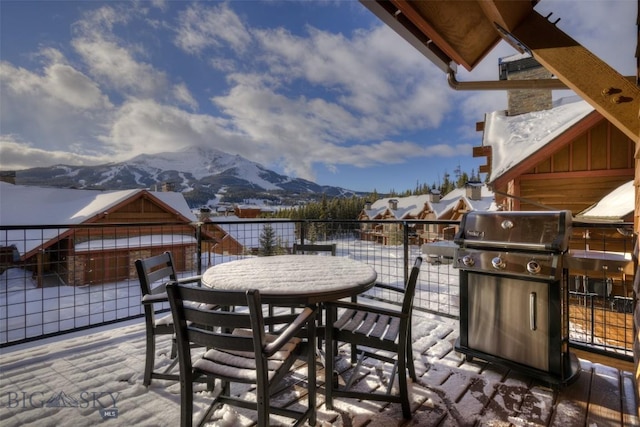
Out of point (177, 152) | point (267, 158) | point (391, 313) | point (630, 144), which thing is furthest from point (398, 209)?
point (177, 152)

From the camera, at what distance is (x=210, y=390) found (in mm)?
1974

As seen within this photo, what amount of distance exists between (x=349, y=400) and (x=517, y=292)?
1.34m

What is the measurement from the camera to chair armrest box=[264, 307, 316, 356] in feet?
4.15

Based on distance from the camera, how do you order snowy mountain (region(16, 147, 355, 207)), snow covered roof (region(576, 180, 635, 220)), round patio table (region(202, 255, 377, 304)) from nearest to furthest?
round patio table (region(202, 255, 377, 304)) → snow covered roof (region(576, 180, 635, 220)) → snowy mountain (region(16, 147, 355, 207))

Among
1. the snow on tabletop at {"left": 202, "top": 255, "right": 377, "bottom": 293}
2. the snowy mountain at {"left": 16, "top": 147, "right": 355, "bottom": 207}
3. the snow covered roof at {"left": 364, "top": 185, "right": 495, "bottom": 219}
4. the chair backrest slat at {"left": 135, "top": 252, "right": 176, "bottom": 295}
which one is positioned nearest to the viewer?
the snow on tabletop at {"left": 202, "top": 255, "right": 377, "bottom": 293}

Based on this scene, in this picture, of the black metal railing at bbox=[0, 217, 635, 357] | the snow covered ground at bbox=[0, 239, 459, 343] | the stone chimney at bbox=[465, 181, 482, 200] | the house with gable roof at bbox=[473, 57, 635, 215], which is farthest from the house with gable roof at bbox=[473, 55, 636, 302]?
the snow covered ground at bbox=[0, 239, 459, 343]

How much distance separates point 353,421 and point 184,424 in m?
0.88

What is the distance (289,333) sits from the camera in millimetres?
1331

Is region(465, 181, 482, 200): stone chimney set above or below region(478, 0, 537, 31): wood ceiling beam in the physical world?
below

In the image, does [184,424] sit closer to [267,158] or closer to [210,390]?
[210,390]

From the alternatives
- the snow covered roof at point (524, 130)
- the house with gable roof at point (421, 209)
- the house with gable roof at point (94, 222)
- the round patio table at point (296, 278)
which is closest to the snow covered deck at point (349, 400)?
the round patio table at point (296, 278)

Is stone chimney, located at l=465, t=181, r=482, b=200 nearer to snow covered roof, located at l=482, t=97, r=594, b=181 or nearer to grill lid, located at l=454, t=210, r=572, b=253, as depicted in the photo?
snow covered roof, located at l=482, t=97, r=594, b=181

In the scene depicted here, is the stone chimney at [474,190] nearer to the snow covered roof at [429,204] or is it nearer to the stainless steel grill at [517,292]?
the stainless steel grill at [517,292]

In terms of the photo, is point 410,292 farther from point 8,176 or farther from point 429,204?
point 429,204
